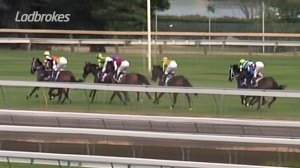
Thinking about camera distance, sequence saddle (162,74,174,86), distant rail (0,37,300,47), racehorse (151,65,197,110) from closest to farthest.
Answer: racehorse (151,65,197,110), saddle (162,74,174,86), distant rail (0,37,300,47)

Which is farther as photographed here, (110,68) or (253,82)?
(110,68)

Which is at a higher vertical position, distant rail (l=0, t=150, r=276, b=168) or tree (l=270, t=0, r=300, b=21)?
tree (l=270, t=0, r=300, b=21)

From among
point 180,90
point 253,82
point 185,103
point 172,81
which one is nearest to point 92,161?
point 180,90

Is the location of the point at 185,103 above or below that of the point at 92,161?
below

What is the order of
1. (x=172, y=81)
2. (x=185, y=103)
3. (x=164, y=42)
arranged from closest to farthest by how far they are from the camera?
(x=185, y=103)
(x=172, y=81)
(x=164, y=42)

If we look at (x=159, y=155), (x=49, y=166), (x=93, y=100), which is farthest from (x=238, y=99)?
(x=49, y=166)

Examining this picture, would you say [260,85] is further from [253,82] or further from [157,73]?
[157,73]

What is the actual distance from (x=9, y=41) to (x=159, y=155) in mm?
32177

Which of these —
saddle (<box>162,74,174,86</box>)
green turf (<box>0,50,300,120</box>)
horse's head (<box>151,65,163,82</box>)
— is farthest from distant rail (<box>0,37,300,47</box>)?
saddle (<box>162,74,174,86</box>)

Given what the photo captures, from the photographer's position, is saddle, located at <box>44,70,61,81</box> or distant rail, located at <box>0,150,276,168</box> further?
saddle, located at <box>44,70,61,81</box>

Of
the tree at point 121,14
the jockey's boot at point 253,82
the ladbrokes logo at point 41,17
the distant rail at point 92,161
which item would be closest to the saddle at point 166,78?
the jockey's boot at point 253,82

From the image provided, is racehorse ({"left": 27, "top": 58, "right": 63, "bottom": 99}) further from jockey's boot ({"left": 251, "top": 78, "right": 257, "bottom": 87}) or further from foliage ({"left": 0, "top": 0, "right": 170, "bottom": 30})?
foliage ({"left": 0, "top": 0, "right": 170, "bottom": 30})

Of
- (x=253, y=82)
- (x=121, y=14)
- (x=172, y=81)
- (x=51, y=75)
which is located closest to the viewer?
(x=253, y=82)

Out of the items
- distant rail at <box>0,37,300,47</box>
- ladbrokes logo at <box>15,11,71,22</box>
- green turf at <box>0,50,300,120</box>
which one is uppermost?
ladbrokes logo at <box>15,11,71,22</box>
